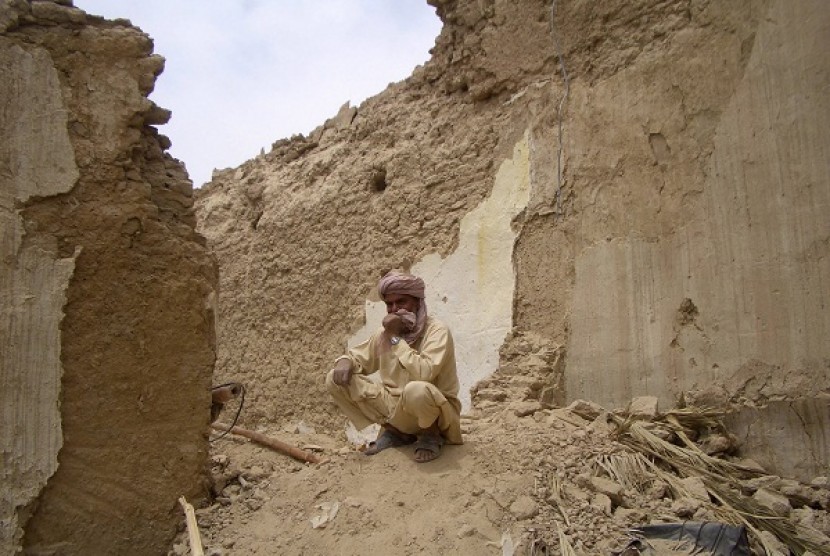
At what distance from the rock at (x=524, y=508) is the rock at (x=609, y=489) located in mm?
360

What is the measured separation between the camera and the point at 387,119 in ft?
27.3

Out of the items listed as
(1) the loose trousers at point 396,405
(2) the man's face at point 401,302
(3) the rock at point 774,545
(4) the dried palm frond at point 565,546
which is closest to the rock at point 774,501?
(3) the rock at point 774,545

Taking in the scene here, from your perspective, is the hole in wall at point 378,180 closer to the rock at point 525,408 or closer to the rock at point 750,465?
the rock at point 525,408

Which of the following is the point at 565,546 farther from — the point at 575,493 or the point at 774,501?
the point at 774,501

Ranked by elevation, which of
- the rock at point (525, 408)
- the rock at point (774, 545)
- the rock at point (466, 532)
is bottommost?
the rock at point (774, 545)

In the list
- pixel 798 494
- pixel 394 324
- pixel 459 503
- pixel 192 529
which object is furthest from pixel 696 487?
pixel 192 529

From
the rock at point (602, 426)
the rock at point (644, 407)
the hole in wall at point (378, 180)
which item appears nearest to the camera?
the rock at point (602, 426)

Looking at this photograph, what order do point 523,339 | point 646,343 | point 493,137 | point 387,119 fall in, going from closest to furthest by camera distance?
1. point 646,343
2. point 523,339
3. point 493,137
4. point 387,119

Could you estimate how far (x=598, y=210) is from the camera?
614 cm

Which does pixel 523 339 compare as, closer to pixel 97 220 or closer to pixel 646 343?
pixel 646 343

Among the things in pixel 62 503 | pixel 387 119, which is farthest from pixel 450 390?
pixel 387 119

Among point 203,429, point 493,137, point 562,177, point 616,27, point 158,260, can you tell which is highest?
point 616,27

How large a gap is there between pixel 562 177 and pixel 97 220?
3.58 meters

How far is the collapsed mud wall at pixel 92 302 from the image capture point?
13.0 ft
